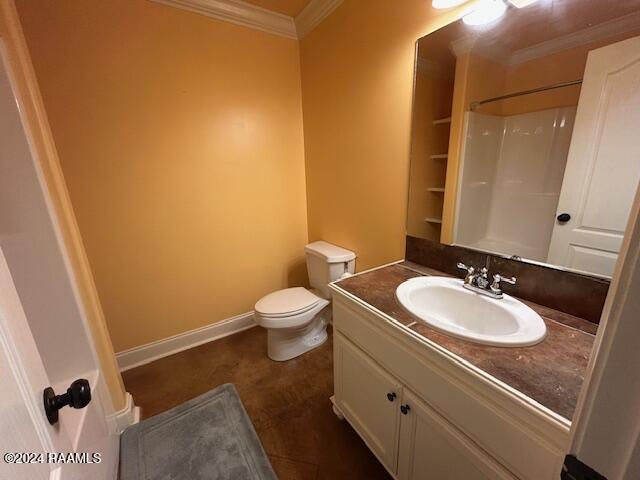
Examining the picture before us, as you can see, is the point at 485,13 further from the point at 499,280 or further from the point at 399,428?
the point at 399,428

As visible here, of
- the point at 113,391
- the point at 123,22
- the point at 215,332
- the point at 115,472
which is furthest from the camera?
the point at 215,332

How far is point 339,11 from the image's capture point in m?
1.60

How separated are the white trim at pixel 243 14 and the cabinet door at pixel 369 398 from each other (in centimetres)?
208

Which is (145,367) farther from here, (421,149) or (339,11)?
(339,11)

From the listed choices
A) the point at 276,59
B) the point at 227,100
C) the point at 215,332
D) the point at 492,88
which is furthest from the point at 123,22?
the point at 215,332

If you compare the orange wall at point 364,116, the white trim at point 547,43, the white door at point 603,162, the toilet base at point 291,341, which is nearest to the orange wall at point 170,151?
the orange wall at point 364,116

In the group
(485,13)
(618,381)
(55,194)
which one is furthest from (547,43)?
(55,194)

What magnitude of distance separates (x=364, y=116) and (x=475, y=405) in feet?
4.88

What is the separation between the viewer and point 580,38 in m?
0.84

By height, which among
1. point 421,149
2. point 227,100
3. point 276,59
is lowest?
point 421,149

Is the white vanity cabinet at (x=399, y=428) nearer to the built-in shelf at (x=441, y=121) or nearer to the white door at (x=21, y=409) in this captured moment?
the white door at (x=21, y=409)

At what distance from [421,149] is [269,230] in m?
1.35

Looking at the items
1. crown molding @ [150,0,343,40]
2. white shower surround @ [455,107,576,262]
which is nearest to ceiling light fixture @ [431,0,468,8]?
white shower surround @ [455,107,576,262]

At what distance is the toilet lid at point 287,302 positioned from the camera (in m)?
1.72
